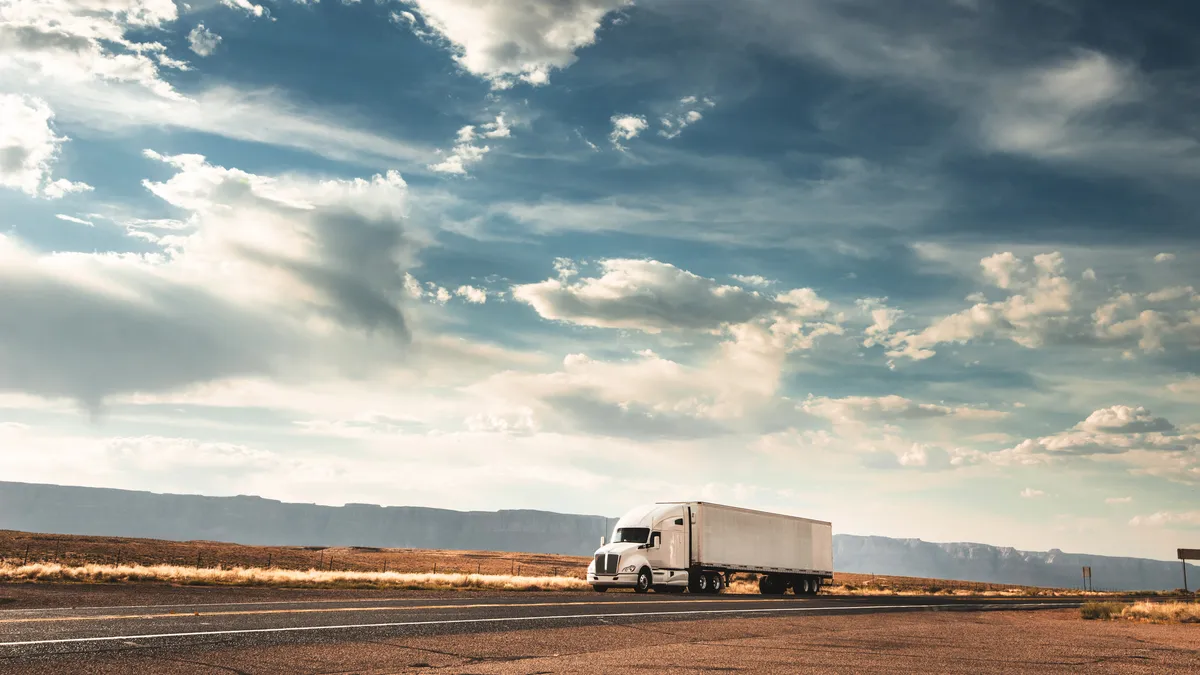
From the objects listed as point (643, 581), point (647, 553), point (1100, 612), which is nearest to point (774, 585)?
point (647, 553)

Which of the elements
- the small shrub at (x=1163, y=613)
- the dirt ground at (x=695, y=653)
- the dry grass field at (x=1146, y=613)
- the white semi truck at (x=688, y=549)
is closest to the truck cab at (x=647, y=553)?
the white semi truck at (x=688, y=549)

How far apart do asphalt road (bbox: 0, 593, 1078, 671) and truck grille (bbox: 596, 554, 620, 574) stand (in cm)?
1255

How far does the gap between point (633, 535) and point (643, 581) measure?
2.10 meters

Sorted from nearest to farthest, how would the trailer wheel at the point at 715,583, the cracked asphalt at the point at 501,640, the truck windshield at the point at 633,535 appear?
the cracked asphalt at the point at 501,640 < the truck windshield at the point at 633,535 < the trailer wheel at the point at 715,583

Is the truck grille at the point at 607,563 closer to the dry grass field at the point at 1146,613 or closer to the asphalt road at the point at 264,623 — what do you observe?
the asphalt road at the point at 264,623

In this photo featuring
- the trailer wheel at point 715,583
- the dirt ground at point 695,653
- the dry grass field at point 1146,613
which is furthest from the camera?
the trailer wheel at point 715,583

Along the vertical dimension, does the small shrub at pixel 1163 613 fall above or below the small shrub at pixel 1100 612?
above

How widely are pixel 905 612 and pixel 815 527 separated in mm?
18319

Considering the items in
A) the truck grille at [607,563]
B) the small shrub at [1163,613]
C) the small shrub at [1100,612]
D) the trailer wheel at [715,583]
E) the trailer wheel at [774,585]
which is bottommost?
the trailer wheel at [774,585]

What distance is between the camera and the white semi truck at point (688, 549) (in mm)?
35312

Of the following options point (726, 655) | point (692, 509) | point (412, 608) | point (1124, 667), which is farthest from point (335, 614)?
point (692, 509)

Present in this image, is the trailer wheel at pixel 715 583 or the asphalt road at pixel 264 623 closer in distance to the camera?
the asphalt road at pixel 264 623

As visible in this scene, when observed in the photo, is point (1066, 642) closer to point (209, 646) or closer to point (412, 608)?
point (412, 608)

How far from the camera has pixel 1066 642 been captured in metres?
17.2
